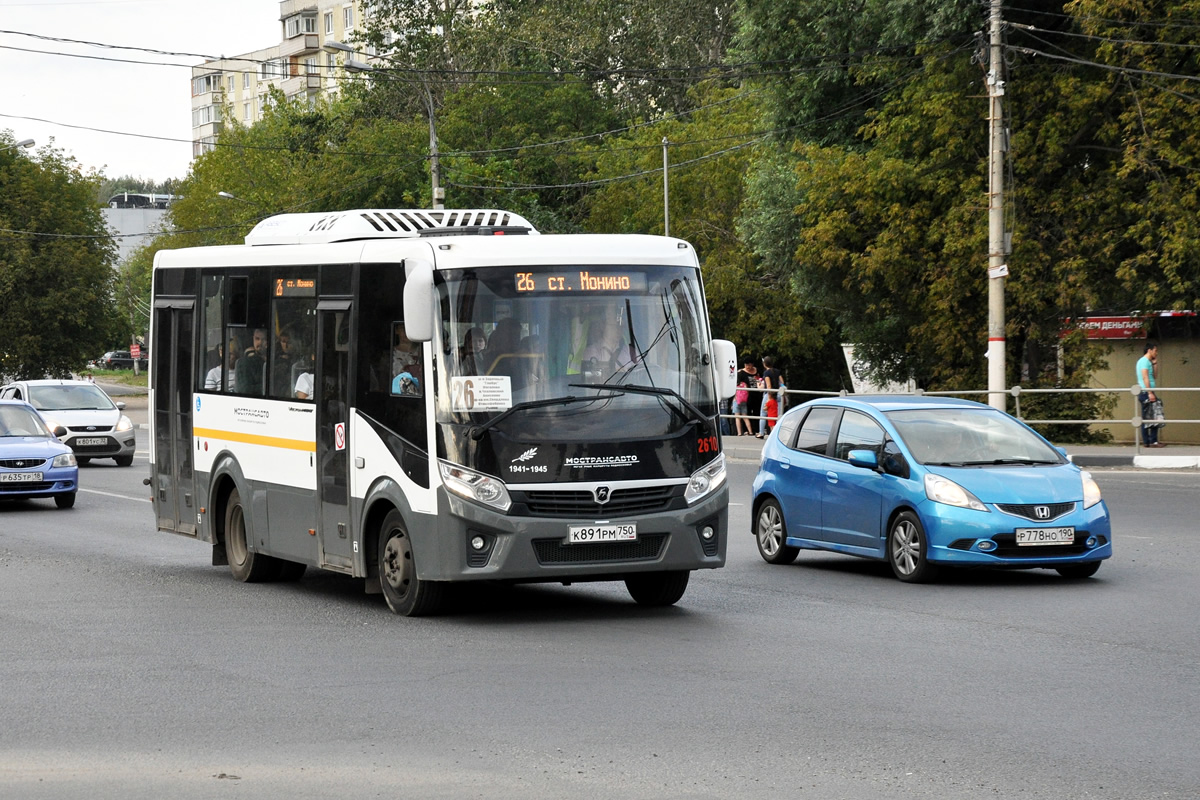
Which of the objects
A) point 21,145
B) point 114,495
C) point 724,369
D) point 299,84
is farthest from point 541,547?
point 299,84

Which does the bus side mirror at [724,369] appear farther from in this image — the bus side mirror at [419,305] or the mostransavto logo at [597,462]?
the bus side mirror at [419,305]

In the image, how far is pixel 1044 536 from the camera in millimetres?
13922

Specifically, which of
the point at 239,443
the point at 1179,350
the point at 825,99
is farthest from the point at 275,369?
the point at 1179,350

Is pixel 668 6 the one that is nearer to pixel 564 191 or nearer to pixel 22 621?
pixel 564 191

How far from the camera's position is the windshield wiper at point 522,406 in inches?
→ 467

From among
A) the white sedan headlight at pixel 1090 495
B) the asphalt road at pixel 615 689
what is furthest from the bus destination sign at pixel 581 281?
the white sedan headlight at pixel 1090 495

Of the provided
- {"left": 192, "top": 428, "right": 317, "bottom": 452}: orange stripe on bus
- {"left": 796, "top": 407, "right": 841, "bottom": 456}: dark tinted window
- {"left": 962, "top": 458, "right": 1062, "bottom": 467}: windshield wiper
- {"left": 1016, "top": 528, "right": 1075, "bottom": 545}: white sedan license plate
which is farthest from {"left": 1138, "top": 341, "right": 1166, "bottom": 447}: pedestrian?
{"left": 192, "top": 428, "right": 317, "bottom": 452}: orange stripe on bus

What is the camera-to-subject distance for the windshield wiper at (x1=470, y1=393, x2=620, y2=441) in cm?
1185

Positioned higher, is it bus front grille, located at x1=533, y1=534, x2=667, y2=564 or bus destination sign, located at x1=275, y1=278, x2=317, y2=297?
bus destination sign, located at x1=275, y1=278, x2=317, y2=297

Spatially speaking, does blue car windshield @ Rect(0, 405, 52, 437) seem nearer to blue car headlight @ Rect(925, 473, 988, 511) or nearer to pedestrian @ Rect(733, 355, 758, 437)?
blue car headlight @ Rect(925, 473, 988, 511)

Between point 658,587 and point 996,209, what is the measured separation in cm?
1868

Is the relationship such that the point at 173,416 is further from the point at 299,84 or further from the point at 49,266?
the point at 299,84

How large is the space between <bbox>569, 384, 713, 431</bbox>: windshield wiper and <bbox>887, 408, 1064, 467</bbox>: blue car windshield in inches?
116

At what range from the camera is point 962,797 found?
6871mm
